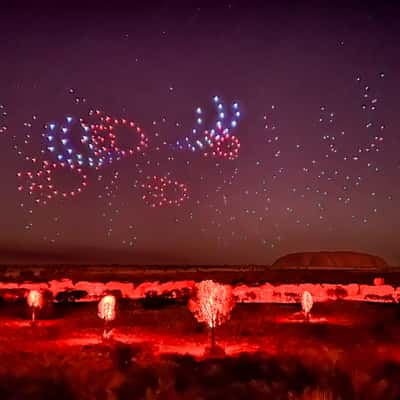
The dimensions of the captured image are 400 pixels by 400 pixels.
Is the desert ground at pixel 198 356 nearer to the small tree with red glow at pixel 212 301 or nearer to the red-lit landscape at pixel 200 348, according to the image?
the red-lit landscape at pixel 200 348

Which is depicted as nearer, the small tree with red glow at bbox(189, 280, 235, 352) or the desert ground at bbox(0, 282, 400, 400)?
the desert ground at bbox(0, 282, 400, 400)

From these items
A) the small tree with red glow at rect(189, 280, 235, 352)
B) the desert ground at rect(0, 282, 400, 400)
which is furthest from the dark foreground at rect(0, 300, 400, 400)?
the small tree with red glow at rect(189, 280, 235, 352)

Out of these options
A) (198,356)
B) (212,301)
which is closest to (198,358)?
(198,356)

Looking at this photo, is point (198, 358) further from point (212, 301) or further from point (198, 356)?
point (212, 301)

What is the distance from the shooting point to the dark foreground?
15.3m

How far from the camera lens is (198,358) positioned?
2369 centimetres

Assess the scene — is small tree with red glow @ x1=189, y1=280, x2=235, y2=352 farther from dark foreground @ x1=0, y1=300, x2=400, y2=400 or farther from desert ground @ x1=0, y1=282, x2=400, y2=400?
dark foreground @ x1=0, y1=300, x2=400, y2=400

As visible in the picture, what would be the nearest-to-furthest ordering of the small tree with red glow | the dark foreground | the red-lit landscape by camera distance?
the dark foreground → the red-lit landscape → the small tree with red glow

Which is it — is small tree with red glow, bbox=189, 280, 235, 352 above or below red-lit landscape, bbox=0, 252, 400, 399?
above

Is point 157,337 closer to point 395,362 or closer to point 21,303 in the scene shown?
point 395,362

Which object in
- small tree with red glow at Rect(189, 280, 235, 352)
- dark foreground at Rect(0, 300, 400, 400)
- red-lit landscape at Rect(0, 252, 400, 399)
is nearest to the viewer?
dark foreground at Rect(0, 300, 400, 400)

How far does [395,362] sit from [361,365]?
2.35m

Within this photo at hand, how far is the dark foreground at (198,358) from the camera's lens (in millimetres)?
15320

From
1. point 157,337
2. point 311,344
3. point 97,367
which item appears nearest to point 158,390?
point 97,367
